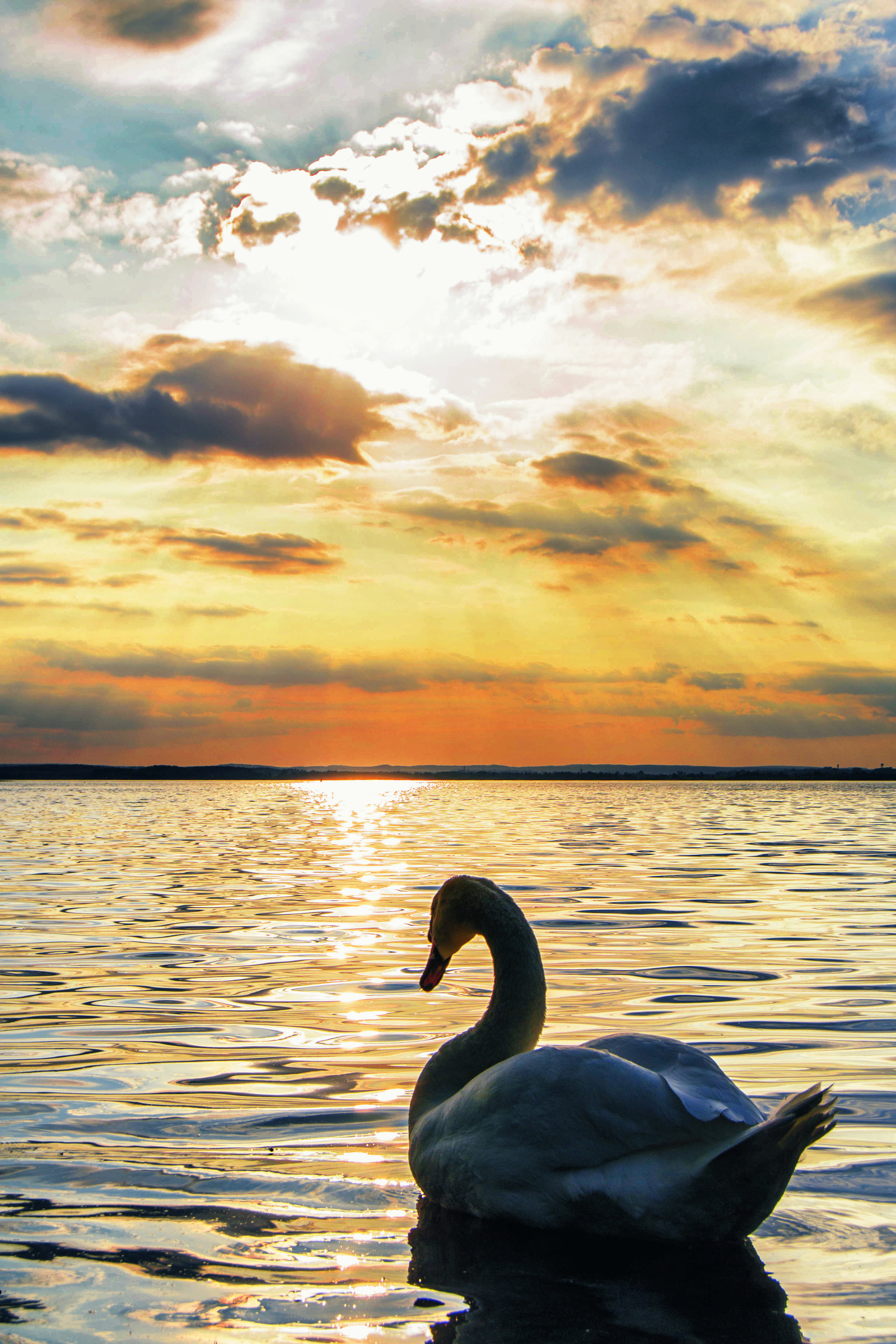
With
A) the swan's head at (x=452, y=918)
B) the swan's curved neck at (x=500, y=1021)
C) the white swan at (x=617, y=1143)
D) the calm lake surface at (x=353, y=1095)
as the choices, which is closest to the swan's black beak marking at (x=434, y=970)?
the swan's head at (x=452, y=918)

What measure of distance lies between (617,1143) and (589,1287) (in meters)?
0.50

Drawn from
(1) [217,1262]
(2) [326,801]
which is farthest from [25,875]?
(2) [326,801]

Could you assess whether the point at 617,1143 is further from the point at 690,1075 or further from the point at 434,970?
the point at 434,970

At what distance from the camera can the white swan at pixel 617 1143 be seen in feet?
13.9

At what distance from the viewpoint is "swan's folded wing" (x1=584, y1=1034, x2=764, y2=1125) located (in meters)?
4.40

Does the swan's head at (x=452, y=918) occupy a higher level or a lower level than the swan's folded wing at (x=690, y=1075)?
higher

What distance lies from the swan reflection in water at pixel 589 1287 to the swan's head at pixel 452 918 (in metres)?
1.49

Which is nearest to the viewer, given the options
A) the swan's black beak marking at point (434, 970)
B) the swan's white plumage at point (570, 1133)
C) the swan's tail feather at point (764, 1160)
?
the swan's tail feather at point (764, 1160)

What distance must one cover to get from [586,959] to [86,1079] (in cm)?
587

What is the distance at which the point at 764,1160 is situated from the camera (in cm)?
416

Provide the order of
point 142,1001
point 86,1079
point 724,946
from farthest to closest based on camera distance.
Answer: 1. point 724,946
2. point 142,1001
3. point 86,1079

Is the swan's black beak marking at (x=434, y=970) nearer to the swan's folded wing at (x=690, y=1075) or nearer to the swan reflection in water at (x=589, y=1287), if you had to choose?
the swan's folded wing at (x=690, y=1075)

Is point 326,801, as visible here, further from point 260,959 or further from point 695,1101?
point 695,1101

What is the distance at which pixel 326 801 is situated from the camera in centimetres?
7719
